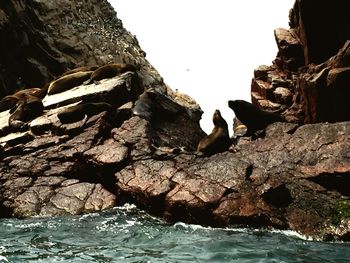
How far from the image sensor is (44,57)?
118 feet

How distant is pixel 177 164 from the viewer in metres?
12.4

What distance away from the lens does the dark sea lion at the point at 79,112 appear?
16.1 metres

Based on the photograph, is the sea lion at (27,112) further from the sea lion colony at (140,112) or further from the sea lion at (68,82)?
the sea lion at (68,82)

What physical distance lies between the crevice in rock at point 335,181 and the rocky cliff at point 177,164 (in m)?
0.02

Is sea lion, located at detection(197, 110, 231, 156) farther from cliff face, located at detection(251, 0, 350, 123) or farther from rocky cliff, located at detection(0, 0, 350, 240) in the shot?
cliff face, located at detection(251, 0, 350, 123)

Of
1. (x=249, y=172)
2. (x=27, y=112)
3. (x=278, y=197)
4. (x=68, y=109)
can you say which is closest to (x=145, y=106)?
(x=68, y=109)

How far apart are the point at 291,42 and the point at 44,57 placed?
66.9 ft

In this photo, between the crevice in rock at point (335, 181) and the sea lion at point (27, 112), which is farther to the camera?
the sea lion at point (27, 112)

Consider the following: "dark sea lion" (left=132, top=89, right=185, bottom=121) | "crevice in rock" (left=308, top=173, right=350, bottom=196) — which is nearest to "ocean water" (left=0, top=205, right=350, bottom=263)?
"crevice in rock" (left=308, top=173, right=350, bottom=196)

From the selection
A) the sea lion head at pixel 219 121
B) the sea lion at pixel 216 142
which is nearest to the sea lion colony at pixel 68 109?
the sea lion head at pixel 219 121

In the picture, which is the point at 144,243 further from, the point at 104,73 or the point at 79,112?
the point at 104,73

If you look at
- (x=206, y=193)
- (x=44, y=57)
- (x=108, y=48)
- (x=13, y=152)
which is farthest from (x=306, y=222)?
(x=108, y=48)

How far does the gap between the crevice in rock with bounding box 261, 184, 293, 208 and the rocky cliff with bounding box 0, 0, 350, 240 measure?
27 millimetres

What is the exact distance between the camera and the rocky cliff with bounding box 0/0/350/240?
10.1 meters
